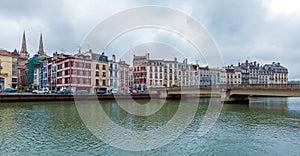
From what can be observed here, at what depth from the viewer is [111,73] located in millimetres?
63344

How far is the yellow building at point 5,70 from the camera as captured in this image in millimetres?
57688

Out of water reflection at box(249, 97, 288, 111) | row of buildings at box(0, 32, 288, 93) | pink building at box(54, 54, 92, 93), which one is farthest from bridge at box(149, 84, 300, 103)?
pink building at box(54, 54, 92, 93)

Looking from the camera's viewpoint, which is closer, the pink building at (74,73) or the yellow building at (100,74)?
the pink building at (74,73)

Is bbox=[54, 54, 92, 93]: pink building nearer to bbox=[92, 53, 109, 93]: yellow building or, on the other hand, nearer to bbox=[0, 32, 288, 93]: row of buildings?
bbox=[0, 32, 288, 93]: row of buildings

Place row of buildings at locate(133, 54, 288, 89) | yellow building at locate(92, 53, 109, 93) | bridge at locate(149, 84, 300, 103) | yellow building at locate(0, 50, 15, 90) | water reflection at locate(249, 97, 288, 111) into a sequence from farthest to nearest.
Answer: row of buildings at locate(133, 54, 288, 89), yellow building at locate(92, 53, 109, 93), yellow building at locate(0, 50, 15, 90), water reflection at locate(249, 97, 288, 111), bridge at locate(149, 84, 300, 103)

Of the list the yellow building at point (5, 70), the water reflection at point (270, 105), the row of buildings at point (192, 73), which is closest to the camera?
the water reflection at point (270, 105)

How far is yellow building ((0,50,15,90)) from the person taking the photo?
57688 mm

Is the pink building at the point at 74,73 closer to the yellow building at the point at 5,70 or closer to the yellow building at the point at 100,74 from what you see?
the yellow building at the point at 100,74

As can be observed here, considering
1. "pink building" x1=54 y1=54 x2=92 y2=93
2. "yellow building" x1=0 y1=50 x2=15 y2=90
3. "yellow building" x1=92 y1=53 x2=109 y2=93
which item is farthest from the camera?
"yellow building" x1=92 y1=53 x2=109 y2=93

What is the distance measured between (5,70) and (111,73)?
27636 mm

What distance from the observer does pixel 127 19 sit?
1365 centimetres

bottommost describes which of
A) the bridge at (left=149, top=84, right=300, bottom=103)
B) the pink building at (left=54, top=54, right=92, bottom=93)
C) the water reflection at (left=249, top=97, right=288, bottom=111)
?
the water reflection at (left=249, top=97, right=288, bottom=111)

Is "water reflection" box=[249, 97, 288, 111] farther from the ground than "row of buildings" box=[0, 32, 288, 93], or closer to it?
closer to it

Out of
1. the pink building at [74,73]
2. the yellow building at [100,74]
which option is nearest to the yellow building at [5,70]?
the pink building at [74,73]
